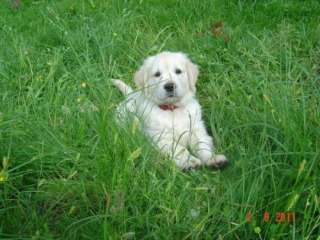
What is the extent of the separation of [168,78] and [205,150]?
59 centimetres

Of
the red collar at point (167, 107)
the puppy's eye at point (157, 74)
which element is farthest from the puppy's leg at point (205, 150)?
the puppy's eye at point (157, 74)

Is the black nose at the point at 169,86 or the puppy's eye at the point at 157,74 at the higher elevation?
the puppy's eye at the point at 157,74

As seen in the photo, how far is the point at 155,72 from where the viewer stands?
3.85 m

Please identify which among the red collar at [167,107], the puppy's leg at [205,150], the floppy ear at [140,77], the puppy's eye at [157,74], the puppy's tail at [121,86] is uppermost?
the puppy's eye at [157,74]

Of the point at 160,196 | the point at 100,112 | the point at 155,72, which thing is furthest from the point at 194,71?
the point at 160,196

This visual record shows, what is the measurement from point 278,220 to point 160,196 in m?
0.55

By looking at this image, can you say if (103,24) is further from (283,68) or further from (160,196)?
(160,196)

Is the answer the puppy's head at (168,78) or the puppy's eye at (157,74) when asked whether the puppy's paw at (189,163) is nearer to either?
the puppy's head at (168,78)

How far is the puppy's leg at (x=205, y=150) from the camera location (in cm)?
322

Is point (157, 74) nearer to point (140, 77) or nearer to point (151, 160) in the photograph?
point (140, 77)
